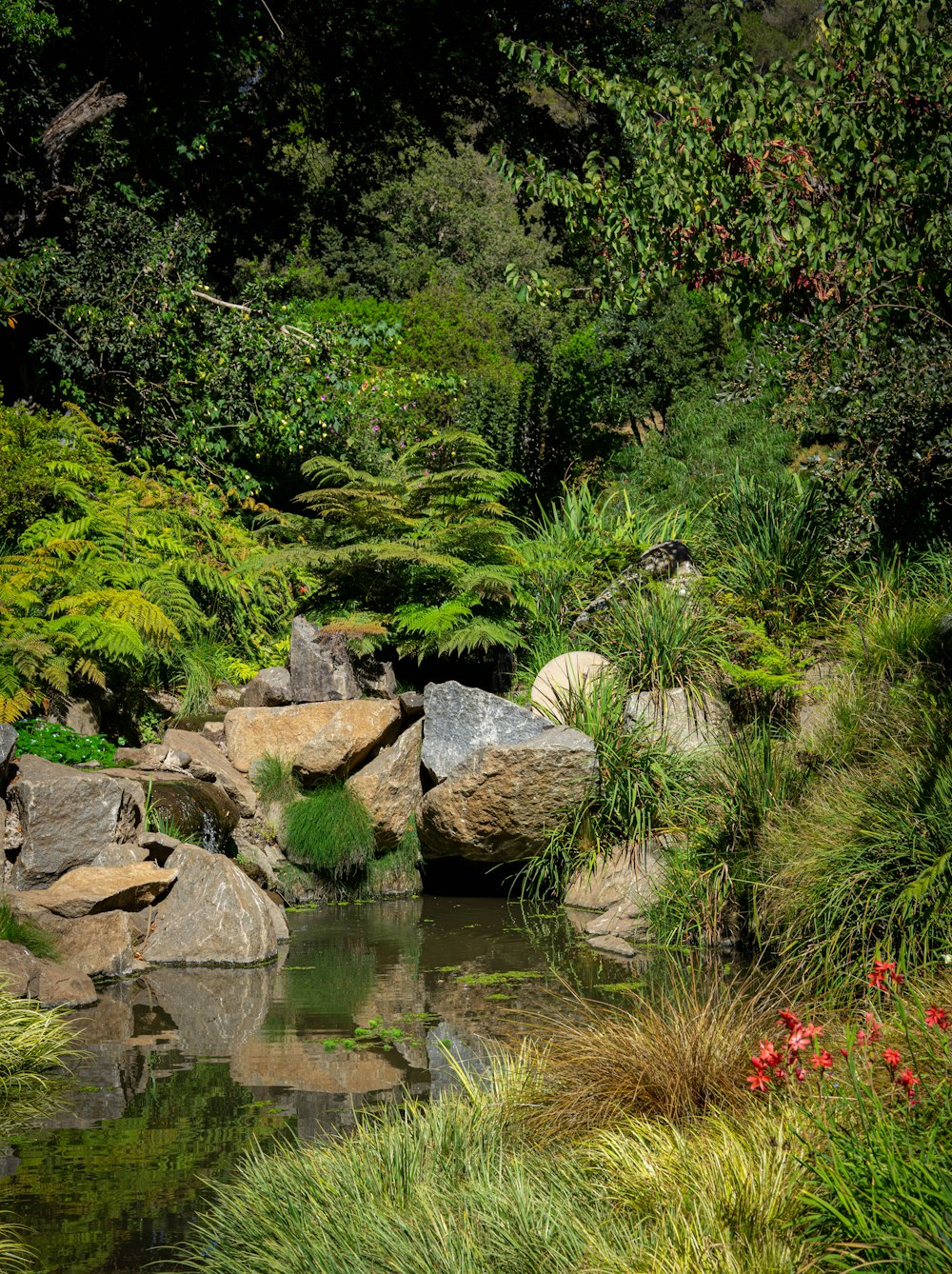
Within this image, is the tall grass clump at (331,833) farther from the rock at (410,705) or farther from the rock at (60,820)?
the rock at (60,820)

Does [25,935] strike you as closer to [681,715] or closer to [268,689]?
[268,689]

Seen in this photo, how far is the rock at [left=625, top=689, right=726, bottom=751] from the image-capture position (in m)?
8.90

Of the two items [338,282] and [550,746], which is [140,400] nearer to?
[550,746]

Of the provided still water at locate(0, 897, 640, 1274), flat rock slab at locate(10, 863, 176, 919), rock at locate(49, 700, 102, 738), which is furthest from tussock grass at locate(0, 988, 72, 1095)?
rock at locate(49, 700, 102, 738)

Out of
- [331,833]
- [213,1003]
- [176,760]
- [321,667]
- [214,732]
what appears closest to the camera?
[213,1003]

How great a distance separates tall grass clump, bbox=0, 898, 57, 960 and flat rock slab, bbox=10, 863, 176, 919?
0.27m

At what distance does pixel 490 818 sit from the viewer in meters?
8.70

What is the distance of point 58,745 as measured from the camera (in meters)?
8.96

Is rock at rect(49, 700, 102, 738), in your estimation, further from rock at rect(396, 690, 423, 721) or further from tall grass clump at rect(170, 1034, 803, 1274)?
tall grass clump at rect(170, 1034, 803, 1274)

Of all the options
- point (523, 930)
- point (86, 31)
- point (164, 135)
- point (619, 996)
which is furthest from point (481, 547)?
point (86, 31)

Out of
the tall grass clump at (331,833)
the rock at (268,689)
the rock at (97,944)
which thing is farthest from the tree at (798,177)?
the rock at (97,944)

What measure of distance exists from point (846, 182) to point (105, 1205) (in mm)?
5820

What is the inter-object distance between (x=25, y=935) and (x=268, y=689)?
3934 millimetres

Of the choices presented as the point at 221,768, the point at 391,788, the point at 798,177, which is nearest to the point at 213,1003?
the point at 391,788
